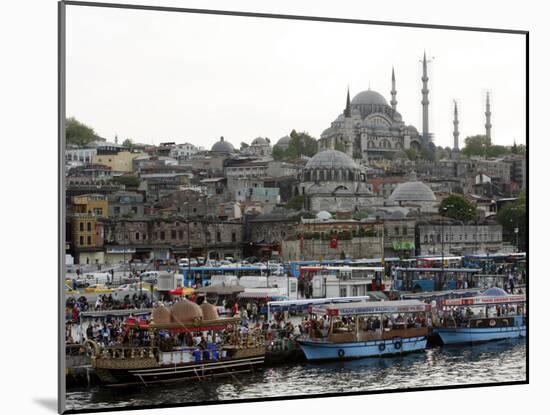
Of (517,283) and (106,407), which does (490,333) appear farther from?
(106,407)

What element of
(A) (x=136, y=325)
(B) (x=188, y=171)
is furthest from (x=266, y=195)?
(A) (x=136, y=325)

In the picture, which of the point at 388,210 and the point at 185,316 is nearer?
the point at 185,316

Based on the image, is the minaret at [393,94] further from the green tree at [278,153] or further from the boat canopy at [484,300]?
the boat canopy at [484,300]

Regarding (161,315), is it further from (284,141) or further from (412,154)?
(412,154)

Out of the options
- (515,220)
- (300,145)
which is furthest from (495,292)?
(300,145)

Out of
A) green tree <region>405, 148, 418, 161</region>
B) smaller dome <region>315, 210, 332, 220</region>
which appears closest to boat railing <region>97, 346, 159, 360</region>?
smaller dome <region>315, 210, 332, 220</region>

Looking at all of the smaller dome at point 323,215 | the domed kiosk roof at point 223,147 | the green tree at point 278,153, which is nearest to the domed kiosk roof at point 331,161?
the green tree at point 278,153
